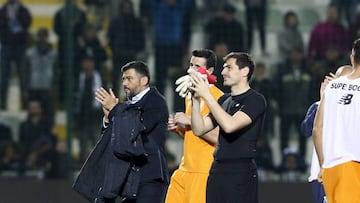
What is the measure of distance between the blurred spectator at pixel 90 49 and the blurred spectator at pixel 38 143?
0.69 meters

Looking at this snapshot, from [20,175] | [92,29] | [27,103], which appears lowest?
[20,175]

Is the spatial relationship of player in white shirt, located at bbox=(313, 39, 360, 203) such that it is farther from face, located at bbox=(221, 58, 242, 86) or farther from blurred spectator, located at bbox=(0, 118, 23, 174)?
blurred spectator, located at bbox=(0, 118, 23, 174)

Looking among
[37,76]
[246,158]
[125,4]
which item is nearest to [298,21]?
[125,4]

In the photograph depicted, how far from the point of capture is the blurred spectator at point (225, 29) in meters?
13.0

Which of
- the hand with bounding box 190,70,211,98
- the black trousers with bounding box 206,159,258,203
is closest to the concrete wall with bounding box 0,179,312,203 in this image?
the black trousers with bounding box 206,159,258,203

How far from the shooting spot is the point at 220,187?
8.05 m

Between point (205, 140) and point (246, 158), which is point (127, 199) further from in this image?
point (246, 158)

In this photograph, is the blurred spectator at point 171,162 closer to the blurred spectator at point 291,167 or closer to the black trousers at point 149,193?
the blurred spectator at point 291,167

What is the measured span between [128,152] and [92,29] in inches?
176

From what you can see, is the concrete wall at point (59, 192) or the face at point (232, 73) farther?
the concrete wall at point (59, 192)

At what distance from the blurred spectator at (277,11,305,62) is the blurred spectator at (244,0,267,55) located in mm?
193

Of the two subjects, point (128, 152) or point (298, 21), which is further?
point (298, 21)

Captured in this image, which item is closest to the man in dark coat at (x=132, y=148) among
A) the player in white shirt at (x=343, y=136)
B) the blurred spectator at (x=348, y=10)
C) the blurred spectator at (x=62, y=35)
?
the player in white shirt at (x=343, y=136)

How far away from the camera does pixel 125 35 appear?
42.8ft
